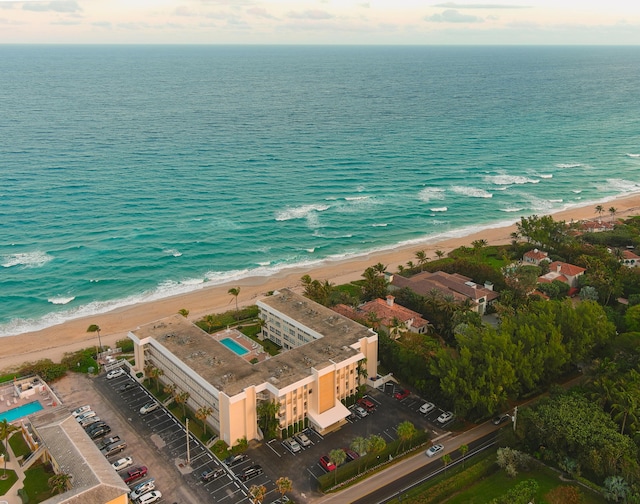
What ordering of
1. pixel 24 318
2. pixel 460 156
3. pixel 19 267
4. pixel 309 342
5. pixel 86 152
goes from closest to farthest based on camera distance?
pixel 309 342 < pixel 24 318 < pixel 19 267 < pixel 86 152 < pixel 460 156

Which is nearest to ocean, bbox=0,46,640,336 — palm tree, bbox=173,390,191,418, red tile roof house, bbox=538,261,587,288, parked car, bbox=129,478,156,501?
red tile roof house, bbox=538,261,587,288

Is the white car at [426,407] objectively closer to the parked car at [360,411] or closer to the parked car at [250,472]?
the parked car at [360,411]

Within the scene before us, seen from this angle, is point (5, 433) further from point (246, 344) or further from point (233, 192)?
point (233, 192)

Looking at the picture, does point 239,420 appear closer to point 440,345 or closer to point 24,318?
point 440,345

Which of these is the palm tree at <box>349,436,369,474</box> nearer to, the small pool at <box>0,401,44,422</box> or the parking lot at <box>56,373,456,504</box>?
the parking lot at <box>56,373,456,504</box>

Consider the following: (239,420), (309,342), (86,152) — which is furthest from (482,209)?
(86,152)

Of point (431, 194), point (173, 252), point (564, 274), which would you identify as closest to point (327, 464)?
point (564, 274)
